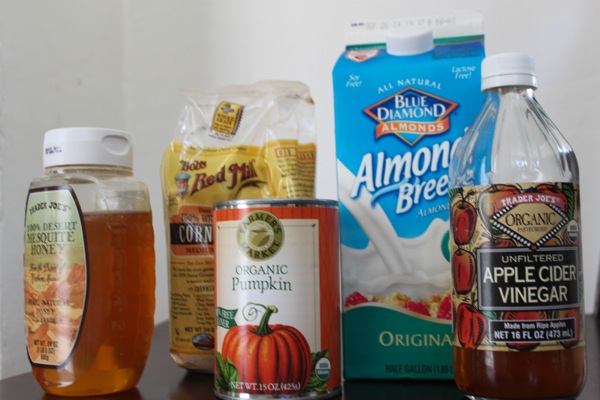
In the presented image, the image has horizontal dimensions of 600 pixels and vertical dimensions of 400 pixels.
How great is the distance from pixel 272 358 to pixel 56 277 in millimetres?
221

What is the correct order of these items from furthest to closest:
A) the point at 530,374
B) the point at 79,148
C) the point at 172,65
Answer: the point at 172,65 → the point at 79,148 → the point at 530,374

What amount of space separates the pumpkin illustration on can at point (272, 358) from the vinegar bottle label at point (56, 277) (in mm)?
163

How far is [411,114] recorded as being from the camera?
658 millimetres

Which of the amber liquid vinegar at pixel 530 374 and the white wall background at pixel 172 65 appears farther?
the white wall background at pixel 172 65

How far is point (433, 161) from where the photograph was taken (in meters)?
0.65

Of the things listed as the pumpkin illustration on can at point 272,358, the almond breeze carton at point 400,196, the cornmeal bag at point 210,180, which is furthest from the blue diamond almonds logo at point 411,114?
the pumpkin illustration on can at point 272,358

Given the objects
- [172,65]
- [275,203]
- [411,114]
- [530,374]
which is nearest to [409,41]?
[411,114]

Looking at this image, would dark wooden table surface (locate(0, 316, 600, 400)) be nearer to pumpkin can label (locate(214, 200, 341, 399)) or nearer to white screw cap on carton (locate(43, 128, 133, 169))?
pumpkin can label (locate(214, 200, 341, 399))

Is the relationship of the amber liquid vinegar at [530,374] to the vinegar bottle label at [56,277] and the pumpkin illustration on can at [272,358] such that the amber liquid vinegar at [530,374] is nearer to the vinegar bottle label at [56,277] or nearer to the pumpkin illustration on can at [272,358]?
the pumpkin illustration on can at [272,358]

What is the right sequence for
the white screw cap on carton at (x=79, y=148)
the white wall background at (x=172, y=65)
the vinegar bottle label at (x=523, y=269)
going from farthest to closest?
Result: the white wall background at (x=172, y=65)
the white screw cap on carton at (x=79, y=148)
the vinegar bottle label at (x=523, y=269)

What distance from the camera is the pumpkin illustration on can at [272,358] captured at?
1.87ft

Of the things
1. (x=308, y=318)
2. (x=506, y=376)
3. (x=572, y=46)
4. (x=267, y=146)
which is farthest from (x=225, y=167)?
(x=572, y=46)

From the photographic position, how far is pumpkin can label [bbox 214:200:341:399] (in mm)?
571

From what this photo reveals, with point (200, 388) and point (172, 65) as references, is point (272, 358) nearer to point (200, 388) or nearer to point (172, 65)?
point (200, 388)
